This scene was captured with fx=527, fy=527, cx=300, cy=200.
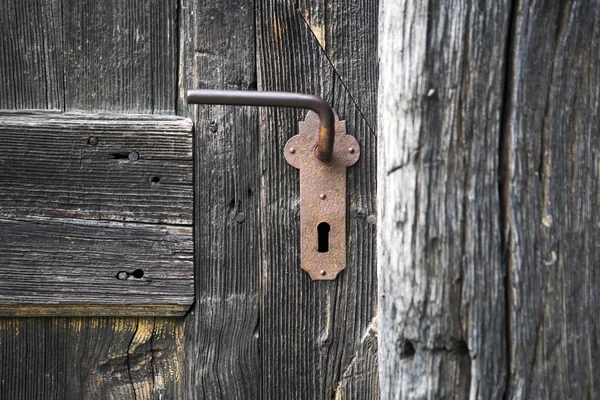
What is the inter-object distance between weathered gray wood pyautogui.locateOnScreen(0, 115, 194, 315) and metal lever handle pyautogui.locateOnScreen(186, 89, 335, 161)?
170 millimetres

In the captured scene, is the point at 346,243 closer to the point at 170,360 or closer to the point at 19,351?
the point at 170,360

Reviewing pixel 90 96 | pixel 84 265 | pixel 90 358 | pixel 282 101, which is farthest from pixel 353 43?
pixel 90 358

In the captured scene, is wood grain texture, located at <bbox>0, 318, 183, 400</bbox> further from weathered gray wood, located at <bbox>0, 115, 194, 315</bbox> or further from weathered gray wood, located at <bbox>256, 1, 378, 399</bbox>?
weathered gray wood, located at <bbox>256, 1, 378, 399</bbox>

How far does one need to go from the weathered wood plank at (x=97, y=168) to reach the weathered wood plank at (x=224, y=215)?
0.12ft

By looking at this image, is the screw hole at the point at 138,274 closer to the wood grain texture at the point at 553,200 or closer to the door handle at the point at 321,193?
the door handle at the point at 321,193

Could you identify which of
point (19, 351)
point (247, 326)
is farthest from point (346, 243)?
point (19, 351)

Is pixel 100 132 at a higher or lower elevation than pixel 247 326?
higher

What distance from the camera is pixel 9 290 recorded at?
840mm

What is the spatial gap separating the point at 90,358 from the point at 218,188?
1.15ft

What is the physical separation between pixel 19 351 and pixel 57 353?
0.20 feet

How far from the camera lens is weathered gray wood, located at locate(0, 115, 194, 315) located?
842 mm

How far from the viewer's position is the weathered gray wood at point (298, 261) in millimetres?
858

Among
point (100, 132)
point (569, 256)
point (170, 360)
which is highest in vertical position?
point (100, 132)

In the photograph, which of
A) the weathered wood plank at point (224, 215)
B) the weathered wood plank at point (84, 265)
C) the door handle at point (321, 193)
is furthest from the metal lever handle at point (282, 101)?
the weathered wood plank at point (84, 265)
